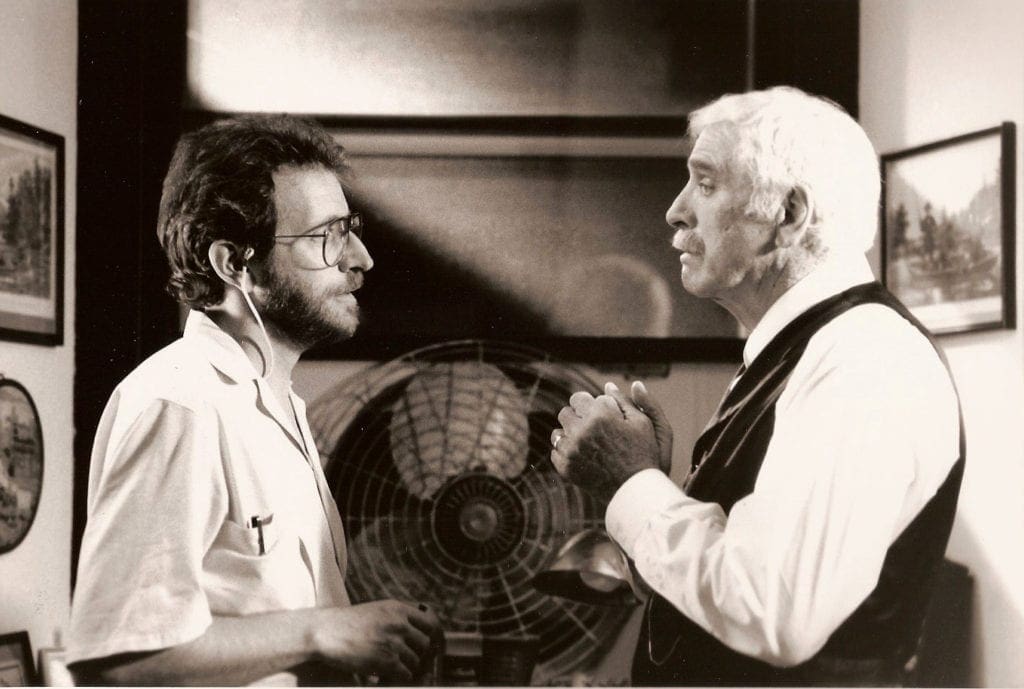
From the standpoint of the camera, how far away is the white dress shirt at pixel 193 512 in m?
1.81

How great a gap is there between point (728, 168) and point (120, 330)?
1.04 m

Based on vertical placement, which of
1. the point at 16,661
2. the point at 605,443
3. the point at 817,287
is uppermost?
the point at 817,287

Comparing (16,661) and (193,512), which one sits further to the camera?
(16,661)

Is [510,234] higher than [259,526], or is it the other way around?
[510,234]

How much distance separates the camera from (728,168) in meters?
1.86

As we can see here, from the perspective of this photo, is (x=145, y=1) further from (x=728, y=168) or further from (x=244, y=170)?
(x=728, y=168)

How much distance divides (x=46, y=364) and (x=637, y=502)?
1.03 m

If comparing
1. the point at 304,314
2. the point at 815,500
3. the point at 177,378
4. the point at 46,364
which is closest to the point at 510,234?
the point at 304,314

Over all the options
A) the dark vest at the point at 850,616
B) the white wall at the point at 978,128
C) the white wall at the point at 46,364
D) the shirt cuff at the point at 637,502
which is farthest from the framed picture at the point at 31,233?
the white wall at the point at 978,128

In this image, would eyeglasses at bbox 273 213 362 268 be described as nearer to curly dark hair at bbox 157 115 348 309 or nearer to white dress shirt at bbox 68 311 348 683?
curly dark hair at bbox 157 115 348 309

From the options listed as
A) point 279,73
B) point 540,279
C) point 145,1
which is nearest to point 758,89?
point 540,279

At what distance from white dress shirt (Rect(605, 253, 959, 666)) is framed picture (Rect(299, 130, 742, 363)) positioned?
36 cm

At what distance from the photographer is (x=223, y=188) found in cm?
195

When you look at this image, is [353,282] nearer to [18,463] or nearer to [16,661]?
[18,463]
